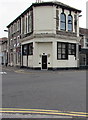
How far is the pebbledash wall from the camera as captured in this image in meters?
23.6

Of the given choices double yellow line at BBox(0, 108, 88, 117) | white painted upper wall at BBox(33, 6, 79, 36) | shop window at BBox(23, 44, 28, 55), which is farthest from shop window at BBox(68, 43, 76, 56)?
double yellow line at BBox(0, 108, 88, 117)

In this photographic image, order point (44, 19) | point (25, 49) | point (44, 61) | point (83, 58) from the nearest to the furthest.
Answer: point (44, 19)
point (44, 61)
point (83, 58)
point (25, 49)

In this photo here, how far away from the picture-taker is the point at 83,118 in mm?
4402

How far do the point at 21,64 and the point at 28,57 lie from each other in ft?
12.5

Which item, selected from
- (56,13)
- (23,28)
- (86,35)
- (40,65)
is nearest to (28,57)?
(40,65)

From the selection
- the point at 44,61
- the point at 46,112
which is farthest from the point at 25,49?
the point at 46,112

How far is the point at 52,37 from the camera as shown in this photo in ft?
76.3

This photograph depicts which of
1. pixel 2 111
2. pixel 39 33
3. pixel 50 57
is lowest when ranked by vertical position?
pixel 2 111

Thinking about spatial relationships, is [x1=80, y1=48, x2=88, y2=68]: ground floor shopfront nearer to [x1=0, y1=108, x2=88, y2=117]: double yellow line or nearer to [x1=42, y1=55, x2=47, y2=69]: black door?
[x1=42, y1=55, x2=47, y2=69]: black door

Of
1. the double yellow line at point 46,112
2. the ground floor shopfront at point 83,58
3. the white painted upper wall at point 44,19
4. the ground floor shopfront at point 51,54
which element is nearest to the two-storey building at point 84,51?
the ground floor shopfront at point 83,58

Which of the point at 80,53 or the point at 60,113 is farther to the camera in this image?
the point at 80,53

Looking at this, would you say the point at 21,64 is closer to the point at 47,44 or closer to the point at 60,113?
the point at 47,44

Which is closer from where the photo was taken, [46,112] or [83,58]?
[46,112]

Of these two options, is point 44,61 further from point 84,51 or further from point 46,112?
point 46,112
